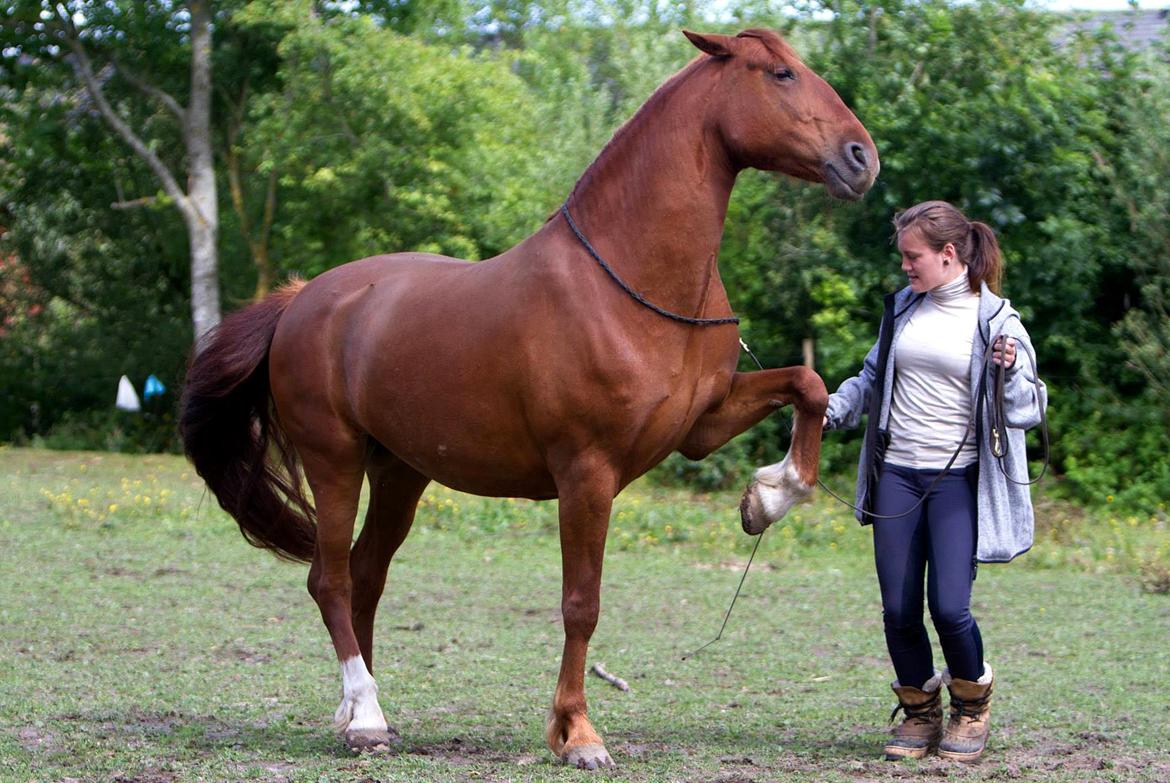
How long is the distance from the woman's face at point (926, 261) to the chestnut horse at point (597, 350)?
446 millimetres

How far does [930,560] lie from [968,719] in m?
0.58

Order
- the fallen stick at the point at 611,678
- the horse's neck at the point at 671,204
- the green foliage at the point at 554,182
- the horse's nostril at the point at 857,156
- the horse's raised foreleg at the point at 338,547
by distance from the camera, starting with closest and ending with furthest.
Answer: the horse's nostril at the point at 857,156 → the horse's neck at the point at 671,204 → the horse's raised foreleg at the point at 338,547 → the fallen stick at the point at 611,678 → the green foliage at the point at 554,182

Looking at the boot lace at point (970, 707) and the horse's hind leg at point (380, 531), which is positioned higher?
the horse's hind leg at point (380, 531)

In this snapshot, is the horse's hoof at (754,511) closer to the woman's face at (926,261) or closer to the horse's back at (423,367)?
the horse's back at (423,367)

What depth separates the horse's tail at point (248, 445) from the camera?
540 cm

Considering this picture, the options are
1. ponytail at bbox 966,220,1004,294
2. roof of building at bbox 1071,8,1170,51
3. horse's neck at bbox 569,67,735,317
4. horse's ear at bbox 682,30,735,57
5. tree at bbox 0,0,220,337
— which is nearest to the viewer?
horse's ear at bbox 682,30,735,57

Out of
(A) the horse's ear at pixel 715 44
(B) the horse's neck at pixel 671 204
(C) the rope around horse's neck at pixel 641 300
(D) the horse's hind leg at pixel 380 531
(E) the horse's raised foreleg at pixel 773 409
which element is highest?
(A) the horse's ear at pixel 715 44

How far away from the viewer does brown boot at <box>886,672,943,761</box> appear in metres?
4.61

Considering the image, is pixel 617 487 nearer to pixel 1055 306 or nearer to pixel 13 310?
pixel 1055 306

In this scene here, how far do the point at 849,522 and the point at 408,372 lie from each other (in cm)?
838

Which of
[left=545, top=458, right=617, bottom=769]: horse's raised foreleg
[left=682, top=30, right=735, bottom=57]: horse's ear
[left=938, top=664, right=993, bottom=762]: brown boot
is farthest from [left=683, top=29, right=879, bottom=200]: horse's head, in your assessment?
[left=938, top=664, right=993, bottom=762]: brown boot

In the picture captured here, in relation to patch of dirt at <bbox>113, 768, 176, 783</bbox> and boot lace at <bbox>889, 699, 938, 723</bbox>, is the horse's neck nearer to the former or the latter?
boot lace at <bbox>889, 699, 938, 723</bbox>

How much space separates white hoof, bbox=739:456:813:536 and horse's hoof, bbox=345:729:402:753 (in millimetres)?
1501

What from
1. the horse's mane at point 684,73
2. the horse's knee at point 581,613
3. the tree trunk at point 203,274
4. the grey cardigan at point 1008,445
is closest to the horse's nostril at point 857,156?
the horse's mane at point 684,73
